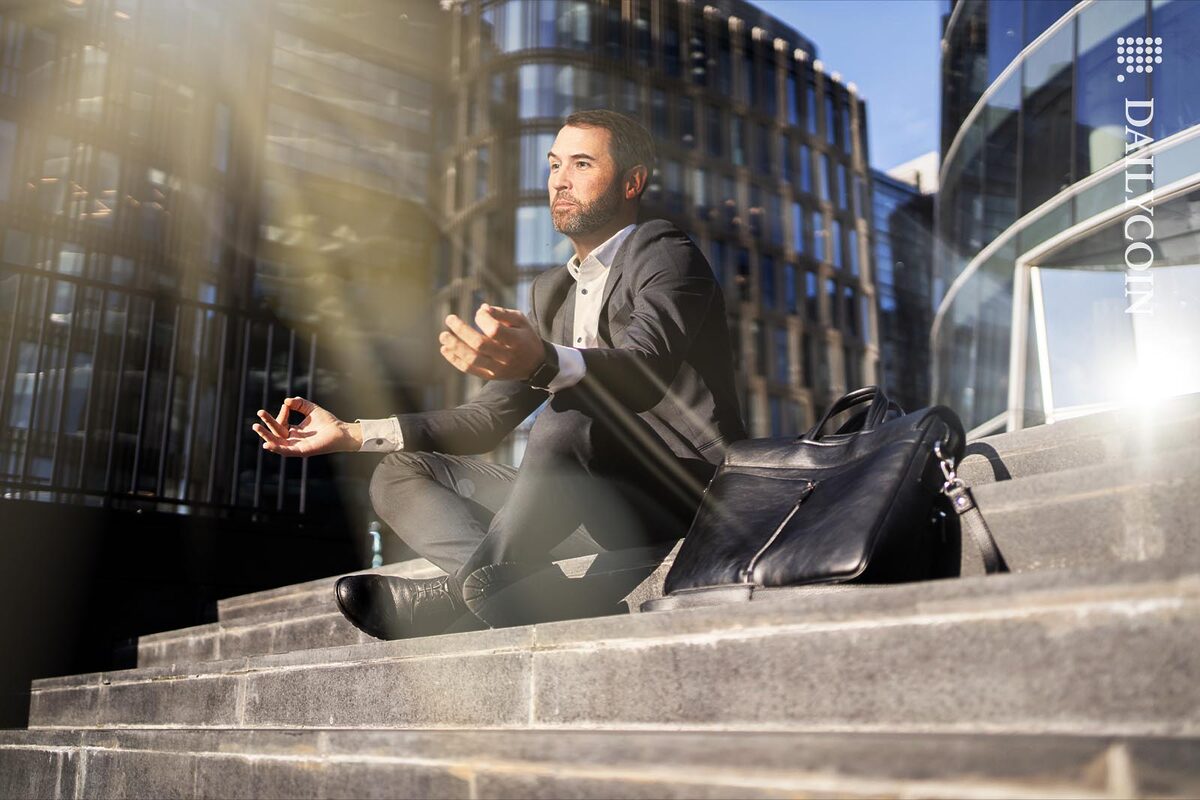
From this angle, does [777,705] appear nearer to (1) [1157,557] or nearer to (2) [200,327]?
(1) [1157,557]

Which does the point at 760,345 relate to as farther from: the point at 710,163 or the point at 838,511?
the point at 838,511

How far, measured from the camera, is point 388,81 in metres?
37.9

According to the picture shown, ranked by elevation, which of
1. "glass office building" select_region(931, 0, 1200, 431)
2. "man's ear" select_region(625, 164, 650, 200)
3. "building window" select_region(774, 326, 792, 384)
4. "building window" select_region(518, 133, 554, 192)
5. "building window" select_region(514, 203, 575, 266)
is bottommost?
"man's ear" select_region(625, 164, 650, 200)

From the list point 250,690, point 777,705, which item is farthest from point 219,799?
point 777,705

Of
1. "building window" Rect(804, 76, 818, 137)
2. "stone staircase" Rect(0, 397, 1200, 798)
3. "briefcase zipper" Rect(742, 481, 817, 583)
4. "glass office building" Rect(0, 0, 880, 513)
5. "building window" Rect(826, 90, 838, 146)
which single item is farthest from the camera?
"building window" Rect(826, 90, 838, 146)

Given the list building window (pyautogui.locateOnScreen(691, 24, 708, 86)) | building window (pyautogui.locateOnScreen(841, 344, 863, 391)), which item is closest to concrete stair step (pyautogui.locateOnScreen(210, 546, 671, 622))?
building window (pyautogui.locateOnScreen(691, 24, 708, 86))

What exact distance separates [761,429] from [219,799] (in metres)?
40.3

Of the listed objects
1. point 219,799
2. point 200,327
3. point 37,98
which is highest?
point 37,98

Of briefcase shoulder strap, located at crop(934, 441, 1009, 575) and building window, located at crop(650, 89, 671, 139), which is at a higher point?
building window, located at crop(650, 89, 671, 139)

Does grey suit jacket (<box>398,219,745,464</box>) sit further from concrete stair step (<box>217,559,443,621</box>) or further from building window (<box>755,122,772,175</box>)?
building window (<box>755,122,772,175</box>)

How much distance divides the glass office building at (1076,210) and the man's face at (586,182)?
25.6 ft

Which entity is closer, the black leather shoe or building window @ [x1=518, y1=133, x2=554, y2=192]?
the black leather shoe

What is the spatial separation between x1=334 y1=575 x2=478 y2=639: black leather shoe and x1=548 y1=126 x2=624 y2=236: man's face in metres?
1.20

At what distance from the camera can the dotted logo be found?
10.5 metres
